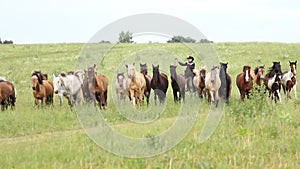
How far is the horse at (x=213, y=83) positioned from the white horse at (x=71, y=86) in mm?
4754

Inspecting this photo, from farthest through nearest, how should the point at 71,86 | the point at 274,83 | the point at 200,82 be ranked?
the point at 200,82 < the point at 274,83 < the point at 71,86

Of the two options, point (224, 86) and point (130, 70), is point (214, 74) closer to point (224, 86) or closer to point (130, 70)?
point (224, 86)

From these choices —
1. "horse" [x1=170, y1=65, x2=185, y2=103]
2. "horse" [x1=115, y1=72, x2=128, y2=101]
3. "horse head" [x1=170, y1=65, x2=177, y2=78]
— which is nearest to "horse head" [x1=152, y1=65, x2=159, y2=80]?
"horse" [x1=170, y1=65, x2=185, y2=103]

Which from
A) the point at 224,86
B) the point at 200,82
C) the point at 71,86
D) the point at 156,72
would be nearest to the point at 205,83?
the point at 224,86

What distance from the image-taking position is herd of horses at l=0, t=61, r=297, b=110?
59.0 feet

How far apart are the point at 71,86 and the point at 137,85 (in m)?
2.52

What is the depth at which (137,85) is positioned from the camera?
18094mm

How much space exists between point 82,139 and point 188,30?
3297mm

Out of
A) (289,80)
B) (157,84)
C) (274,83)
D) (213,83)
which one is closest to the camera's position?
(213,83)

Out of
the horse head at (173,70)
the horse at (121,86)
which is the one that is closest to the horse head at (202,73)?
the horse head at (173,70)

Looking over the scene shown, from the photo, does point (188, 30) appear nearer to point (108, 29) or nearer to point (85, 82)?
point (108, 29)

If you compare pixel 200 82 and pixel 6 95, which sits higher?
pixel 200 82

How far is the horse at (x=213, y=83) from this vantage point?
58.9 ft

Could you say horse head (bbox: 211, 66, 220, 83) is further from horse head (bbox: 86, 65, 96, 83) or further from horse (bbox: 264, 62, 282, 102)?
horse head (bbox: 86, 65, 96, 83)
